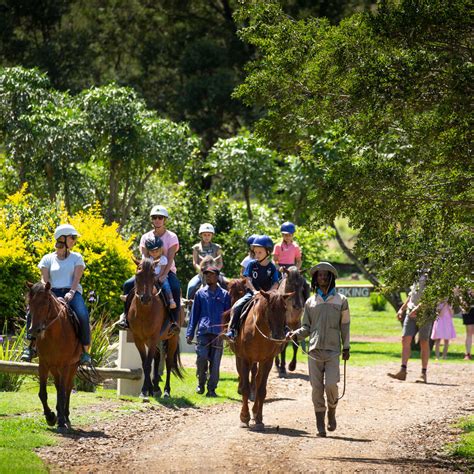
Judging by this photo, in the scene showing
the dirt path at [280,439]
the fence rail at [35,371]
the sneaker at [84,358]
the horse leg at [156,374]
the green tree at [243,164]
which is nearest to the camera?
the dirt path at [280,439]

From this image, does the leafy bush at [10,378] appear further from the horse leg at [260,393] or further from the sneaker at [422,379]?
the sneaker at [422,379]

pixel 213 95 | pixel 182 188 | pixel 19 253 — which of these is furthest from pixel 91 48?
pixel 19 253

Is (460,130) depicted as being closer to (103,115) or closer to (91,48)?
(103,115)

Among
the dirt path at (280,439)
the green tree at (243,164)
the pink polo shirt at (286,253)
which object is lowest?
the dirt path at (280,439)

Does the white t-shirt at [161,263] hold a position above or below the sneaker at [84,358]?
above

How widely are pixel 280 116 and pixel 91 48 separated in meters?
30.3

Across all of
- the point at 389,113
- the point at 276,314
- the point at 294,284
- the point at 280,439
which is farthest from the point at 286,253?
the point at 389,113

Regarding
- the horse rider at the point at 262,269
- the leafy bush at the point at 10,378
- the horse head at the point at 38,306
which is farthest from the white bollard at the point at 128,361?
the horse head at the point at 38,306

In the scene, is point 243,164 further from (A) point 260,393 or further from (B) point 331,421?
(B) point 331,421

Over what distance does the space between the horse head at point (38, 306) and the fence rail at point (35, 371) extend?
2342 mm

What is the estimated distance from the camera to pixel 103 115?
1145 inches

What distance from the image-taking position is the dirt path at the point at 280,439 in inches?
457

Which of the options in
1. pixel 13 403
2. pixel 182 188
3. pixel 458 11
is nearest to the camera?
pixel 458 11

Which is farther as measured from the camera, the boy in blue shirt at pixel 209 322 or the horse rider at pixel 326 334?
the boy in blue shirt at pixel 209 322
